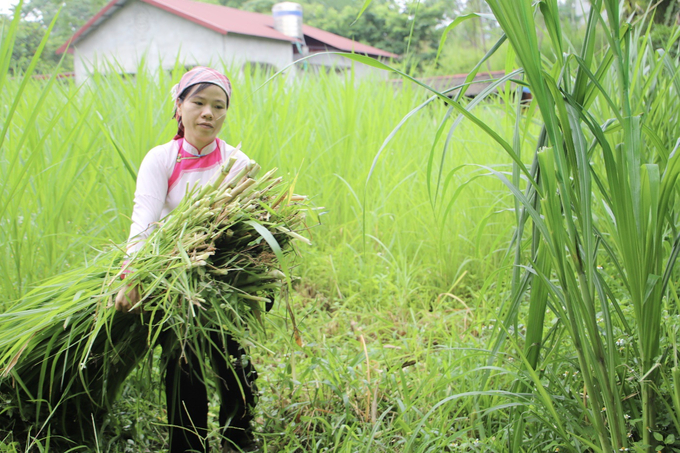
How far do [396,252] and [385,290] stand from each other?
404 millimetres

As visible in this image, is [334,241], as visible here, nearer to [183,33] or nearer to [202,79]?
[202,79]

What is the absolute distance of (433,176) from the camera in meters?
3.43

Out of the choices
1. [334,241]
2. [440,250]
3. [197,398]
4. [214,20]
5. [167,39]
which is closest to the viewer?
[197,398]

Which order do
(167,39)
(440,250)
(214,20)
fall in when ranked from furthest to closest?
(167,39) < (214,20) < (440,250)

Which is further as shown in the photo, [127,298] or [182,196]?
[182,196]

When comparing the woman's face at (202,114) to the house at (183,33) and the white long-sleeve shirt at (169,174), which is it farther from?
the house at (183,33)

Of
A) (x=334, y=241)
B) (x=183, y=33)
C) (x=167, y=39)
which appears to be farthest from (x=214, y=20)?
(x=334, y=241)

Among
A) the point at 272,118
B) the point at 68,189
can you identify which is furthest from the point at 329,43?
the point at 68,189

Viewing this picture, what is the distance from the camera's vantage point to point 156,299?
4.50 ft

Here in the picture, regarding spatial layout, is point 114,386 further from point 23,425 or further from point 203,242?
point 203,242

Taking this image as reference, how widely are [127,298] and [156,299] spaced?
2.8 inches

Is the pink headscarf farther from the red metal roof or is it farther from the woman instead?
the red metal roof

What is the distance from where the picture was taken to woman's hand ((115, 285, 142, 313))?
4.47 ft

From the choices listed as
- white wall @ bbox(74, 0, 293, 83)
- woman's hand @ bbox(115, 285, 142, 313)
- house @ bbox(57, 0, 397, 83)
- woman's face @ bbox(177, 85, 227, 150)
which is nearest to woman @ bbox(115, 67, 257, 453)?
woman's face @ bbox(177, 85, 227, 150)
